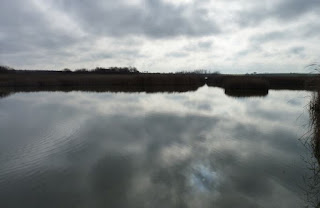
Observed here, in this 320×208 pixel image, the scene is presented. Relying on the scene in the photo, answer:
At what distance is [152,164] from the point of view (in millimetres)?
3418

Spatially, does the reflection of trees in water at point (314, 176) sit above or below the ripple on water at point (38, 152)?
below

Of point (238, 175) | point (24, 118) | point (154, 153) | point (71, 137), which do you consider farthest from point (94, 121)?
point (238, 175)

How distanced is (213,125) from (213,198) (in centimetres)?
368

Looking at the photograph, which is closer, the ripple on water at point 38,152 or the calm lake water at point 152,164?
the calm lake water at point 152,164

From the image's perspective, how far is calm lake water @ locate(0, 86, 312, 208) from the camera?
8.28ft

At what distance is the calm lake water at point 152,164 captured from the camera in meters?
2.52

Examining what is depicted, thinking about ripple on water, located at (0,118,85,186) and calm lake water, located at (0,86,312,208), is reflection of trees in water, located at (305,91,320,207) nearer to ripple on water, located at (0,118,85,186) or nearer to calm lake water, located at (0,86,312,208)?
calm lake water, located at (0,86,312,208)

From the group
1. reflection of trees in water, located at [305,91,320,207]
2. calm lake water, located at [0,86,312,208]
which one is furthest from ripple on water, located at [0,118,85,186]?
reflection of trees in water, located at [305,91,320,207]

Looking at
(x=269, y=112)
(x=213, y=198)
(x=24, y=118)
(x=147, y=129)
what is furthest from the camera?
(x=269, y=112)

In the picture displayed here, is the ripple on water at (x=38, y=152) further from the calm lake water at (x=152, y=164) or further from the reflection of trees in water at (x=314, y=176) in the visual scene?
the reflection of trees in water at (x=314, y=176)

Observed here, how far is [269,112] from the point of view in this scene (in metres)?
8.17

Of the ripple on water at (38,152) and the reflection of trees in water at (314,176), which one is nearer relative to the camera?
the reflection of trees in water at (314,176)

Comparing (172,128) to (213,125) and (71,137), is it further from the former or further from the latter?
(71,137)

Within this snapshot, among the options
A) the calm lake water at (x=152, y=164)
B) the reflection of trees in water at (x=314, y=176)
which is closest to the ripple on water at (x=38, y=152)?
the calm lake water at (x=152, y=164)
